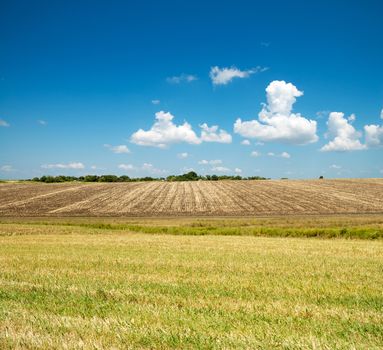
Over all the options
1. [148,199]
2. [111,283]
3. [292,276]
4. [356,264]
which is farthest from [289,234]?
[148,199]

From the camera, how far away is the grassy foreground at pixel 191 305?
5434mm

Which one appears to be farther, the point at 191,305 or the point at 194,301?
the point at 194,301

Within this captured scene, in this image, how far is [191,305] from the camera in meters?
7.48

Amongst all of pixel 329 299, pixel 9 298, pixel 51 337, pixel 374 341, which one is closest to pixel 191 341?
pixel 51 337

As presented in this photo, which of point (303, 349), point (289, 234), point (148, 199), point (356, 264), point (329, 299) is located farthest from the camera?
point (148, 199)

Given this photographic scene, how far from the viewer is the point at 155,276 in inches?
424

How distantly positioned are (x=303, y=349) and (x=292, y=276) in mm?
6003

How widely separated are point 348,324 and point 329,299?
6.25ft

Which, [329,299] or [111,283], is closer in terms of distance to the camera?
[329,299]

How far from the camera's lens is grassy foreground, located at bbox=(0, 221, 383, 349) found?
214 inches

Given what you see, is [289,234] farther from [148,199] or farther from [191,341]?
[148,199]

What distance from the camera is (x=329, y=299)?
26.3ft

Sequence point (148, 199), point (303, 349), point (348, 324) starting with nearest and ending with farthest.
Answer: point (303, 349) → point (348, 324) → point (148, 199)

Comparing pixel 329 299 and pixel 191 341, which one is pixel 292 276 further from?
pixel 191 341
